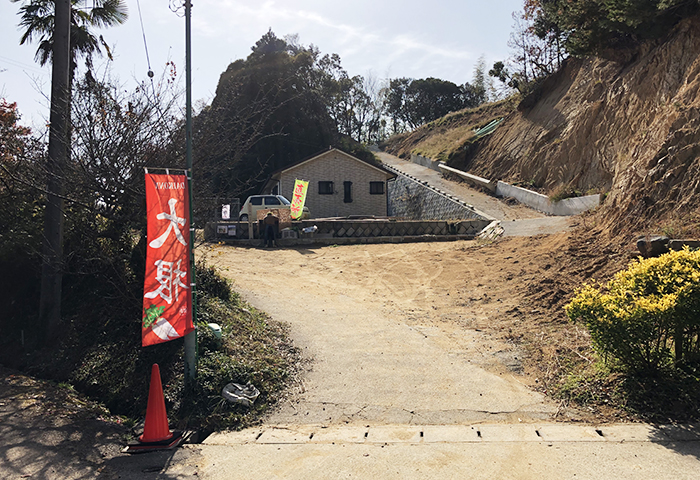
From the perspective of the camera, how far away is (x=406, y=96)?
65812mm

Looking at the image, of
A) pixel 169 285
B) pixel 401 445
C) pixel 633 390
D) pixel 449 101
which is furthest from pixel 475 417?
pixel 449 101

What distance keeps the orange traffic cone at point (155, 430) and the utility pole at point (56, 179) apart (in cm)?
369

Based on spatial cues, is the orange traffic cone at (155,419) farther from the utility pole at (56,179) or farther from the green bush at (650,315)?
the green bush at (650,315)

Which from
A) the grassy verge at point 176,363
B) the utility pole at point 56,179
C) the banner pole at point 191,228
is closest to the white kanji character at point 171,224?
the banner pole at point 191,228

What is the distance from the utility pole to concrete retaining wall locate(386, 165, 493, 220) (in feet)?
54.7

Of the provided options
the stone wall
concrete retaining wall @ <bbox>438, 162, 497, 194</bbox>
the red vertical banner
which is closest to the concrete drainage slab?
the red vertical banner

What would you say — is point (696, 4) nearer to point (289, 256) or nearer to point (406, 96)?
point (289, 256)

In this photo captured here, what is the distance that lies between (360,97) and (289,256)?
4054 centimetres

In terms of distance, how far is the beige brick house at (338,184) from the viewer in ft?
95.1

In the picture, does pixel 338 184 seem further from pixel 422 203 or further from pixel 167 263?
pixel 167 263

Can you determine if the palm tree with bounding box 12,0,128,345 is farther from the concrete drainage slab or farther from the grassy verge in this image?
the concrete drainage slab

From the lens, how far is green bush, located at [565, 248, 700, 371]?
5508mm

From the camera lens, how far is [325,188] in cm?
2950

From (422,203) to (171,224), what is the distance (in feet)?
85.3
